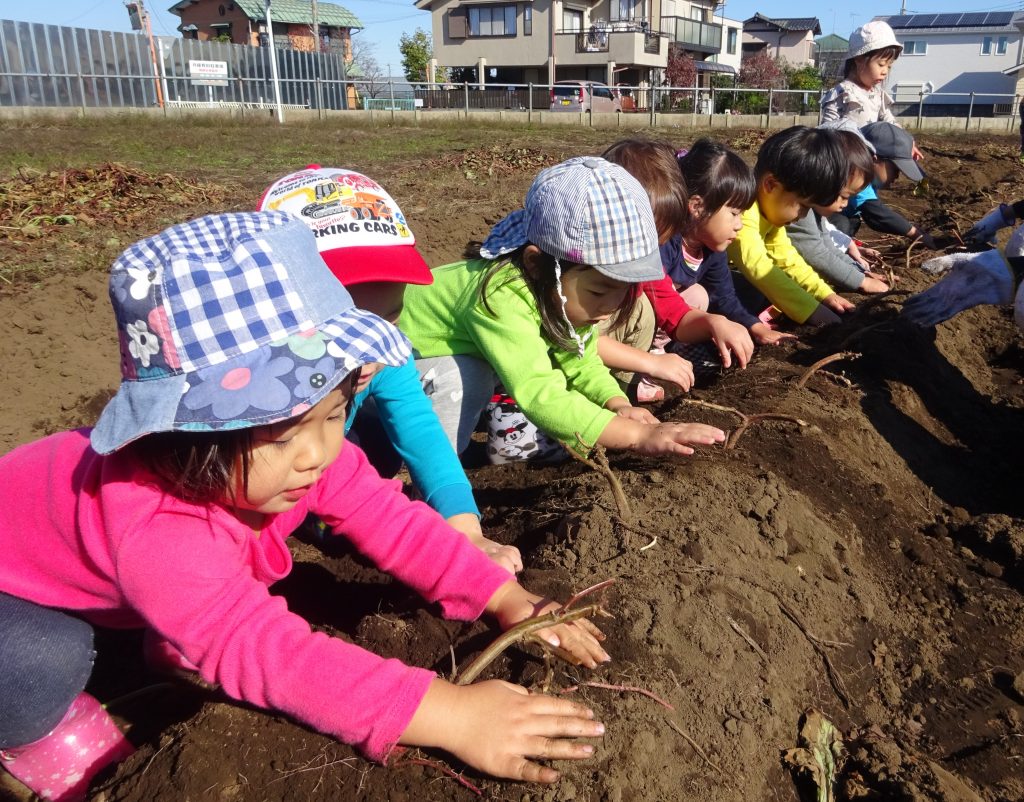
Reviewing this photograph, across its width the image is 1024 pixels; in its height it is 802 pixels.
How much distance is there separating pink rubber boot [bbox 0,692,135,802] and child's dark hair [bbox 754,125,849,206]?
4135mm

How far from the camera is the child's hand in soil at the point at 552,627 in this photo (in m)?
1.79

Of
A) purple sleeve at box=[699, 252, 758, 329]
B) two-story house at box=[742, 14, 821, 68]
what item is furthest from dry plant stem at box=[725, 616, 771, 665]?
two-story house at box=[742, 14, 821, 68]

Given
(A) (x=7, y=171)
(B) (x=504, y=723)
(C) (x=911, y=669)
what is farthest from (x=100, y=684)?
(A) (x=7, y=171)

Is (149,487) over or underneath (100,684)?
over

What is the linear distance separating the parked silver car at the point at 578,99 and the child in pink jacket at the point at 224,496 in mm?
A: 28089

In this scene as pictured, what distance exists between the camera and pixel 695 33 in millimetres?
43531

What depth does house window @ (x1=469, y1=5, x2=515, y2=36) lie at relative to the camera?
38781 millimetres

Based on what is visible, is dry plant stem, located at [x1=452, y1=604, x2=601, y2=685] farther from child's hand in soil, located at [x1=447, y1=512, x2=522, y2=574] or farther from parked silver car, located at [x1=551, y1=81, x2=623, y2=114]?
parked silver car, located at [x1=551, y1=81, x2=623, y2=114]

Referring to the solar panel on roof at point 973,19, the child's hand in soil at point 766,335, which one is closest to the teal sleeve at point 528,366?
the child's hand in soil at point 766,335

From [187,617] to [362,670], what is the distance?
12.7 inches

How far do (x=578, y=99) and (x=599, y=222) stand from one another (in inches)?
1149

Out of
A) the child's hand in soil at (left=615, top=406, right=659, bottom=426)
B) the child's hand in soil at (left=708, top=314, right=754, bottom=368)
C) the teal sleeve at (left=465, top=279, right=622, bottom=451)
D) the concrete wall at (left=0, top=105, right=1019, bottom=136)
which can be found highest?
the concrete wall at (left=0, top=105, right=1019, bottom=136)

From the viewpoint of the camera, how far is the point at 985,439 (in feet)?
12.8

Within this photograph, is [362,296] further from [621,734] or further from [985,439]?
[985,439]
